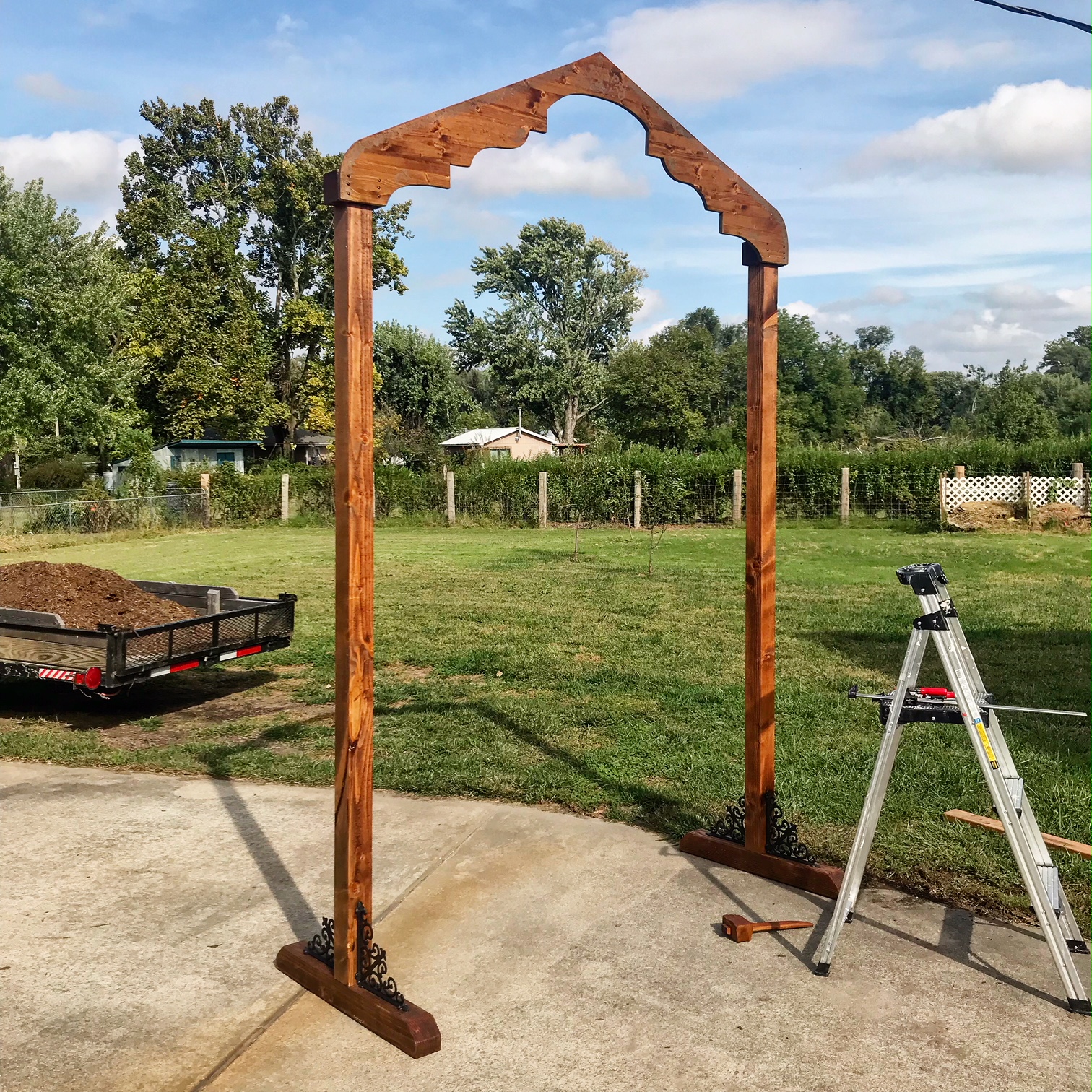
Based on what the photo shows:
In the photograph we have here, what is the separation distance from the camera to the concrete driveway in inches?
117

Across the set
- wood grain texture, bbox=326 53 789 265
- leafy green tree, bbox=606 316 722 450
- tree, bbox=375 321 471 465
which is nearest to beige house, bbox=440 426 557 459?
tree, bbox=375 321 471 465

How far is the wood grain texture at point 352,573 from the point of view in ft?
10.4

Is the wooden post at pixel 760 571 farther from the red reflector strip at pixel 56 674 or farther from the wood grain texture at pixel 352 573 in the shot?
the red reflector strip at pixel 56 674

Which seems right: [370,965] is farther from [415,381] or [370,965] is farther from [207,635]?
[415,381]

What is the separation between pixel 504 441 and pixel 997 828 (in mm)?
52140

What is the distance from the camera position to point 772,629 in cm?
453

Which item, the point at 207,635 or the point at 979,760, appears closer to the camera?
the point at 979,760

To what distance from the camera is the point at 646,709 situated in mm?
7312

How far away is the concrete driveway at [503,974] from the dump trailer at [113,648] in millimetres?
1750

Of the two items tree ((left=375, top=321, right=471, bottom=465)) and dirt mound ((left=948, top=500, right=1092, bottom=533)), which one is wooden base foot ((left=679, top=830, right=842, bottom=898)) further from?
tree ((left=375, top=321, right=471, bottom=465))

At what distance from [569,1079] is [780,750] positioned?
3.49m

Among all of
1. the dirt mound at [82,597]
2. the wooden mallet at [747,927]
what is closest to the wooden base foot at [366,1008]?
the wooden mallet at [747,927]

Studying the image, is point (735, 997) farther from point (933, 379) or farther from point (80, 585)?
point (933, 379)

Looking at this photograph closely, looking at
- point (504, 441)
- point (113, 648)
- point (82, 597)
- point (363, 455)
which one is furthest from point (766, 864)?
point (504, 441)
